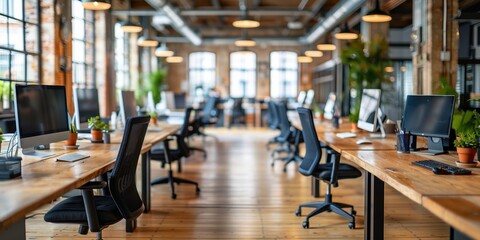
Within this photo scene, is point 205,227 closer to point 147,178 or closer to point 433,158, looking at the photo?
point 147,178

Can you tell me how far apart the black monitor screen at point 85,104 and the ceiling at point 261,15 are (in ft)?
18.0

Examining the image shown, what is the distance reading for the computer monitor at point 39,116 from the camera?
3760mm

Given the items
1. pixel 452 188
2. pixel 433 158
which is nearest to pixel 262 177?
pixel 433 158

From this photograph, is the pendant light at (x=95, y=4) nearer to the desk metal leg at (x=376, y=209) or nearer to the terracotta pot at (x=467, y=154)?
the desk metal leg at (x=376, y=209)

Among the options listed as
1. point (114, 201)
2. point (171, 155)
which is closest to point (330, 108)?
point (171, 155)

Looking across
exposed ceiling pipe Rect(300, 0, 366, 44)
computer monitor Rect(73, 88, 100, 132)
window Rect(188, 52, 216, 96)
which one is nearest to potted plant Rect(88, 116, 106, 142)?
computer monitor Rect(73, 88, 100, 132)

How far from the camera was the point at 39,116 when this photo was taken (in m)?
4.01

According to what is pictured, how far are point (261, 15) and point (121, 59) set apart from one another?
5131 millimetres

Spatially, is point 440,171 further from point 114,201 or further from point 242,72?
point 242,72

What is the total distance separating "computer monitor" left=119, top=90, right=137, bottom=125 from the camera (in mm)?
6553

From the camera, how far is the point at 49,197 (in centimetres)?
Result: 256

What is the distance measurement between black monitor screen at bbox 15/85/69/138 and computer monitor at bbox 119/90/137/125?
81.7 inches

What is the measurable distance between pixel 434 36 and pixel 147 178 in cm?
534

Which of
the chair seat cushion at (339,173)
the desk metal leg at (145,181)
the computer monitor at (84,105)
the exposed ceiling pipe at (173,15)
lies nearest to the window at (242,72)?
the exposed ceiling pipe at (173,15)
